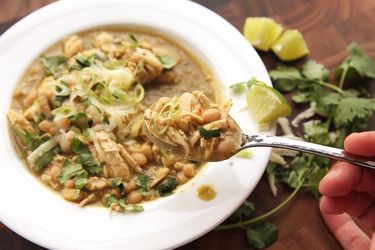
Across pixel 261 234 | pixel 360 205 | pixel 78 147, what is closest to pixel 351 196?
pixel 360 205

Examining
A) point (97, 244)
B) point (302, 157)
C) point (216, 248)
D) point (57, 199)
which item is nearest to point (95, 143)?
point (57, 199)

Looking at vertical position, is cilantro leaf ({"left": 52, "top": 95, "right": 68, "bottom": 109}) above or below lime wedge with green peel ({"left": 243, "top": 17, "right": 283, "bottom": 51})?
above

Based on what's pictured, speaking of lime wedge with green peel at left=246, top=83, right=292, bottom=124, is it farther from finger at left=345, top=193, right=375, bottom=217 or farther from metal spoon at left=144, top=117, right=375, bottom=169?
finger at left=345, top=193, right=375, bottom=217

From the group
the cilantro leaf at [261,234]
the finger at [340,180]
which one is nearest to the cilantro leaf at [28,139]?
the cilantro leaf at [261,234]

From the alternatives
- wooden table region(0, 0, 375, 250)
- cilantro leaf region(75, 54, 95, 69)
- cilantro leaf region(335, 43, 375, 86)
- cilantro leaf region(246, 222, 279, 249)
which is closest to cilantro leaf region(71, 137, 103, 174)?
cilantro leaf region(75, 54, 95, 69)

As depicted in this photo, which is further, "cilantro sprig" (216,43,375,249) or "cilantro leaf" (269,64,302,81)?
"cilantro leaf" (269,64,302,81)

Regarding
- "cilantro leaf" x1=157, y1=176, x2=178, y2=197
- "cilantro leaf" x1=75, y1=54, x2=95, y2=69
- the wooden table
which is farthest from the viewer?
the wooden table

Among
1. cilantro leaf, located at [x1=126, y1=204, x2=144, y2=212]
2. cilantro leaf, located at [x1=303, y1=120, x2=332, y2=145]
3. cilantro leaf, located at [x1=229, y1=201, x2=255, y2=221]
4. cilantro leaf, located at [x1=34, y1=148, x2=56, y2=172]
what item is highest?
cilantro leaf, located at [x1=34, y1=148, x2=56, y2=172]

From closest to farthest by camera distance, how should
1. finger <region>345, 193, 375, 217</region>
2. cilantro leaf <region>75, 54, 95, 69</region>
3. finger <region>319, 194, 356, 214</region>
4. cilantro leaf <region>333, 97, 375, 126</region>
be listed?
1. finger <region>319, 194, 356, 214</region>
2. finger <region>345, 193, 375, 217</region>
3. cilantro leaf <region>75, 54, 95, 69</region>
4. cilantro leaf <region>333, 97, 375, 126</region>
